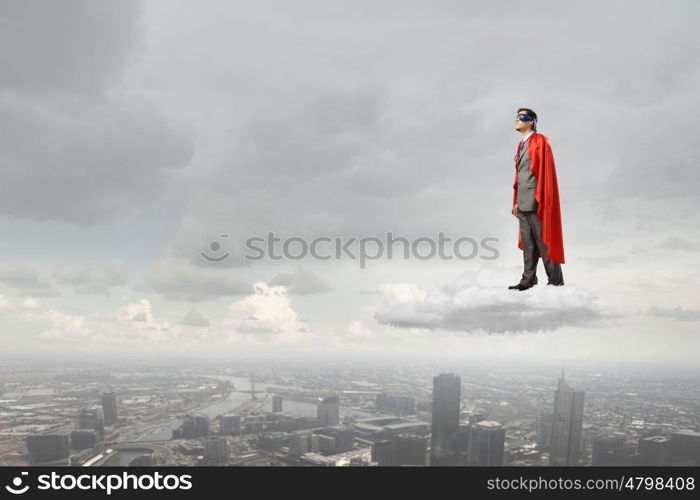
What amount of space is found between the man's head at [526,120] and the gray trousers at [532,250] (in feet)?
2.90

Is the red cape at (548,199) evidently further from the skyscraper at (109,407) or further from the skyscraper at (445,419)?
the skyscraper at (109,407)

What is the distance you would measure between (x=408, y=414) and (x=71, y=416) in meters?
9.54

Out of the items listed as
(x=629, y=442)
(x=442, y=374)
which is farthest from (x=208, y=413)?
(x=629, y=442)

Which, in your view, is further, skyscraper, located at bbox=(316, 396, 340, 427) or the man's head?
skyscraper, located at bbox=(316, 396, 340, 427)

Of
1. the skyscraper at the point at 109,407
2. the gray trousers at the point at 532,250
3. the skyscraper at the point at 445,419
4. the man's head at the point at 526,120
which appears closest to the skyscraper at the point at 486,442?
the skyscraper at the point at 445,419

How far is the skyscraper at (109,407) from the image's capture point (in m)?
14.8

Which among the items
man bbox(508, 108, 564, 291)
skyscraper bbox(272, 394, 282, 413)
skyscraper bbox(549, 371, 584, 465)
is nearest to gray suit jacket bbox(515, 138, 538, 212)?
man bbox(508, 108, 564, 291)

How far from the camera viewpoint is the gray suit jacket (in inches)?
205

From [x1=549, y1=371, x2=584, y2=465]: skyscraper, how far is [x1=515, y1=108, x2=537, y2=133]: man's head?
1079cm

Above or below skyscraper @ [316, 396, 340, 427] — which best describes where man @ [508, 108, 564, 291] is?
above

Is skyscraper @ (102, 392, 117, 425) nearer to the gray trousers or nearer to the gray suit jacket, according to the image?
the gray trousers

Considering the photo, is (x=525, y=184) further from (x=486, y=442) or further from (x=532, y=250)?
(x=486, y=442)

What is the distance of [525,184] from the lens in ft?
17.3

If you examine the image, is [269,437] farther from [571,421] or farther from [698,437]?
[698,437]
